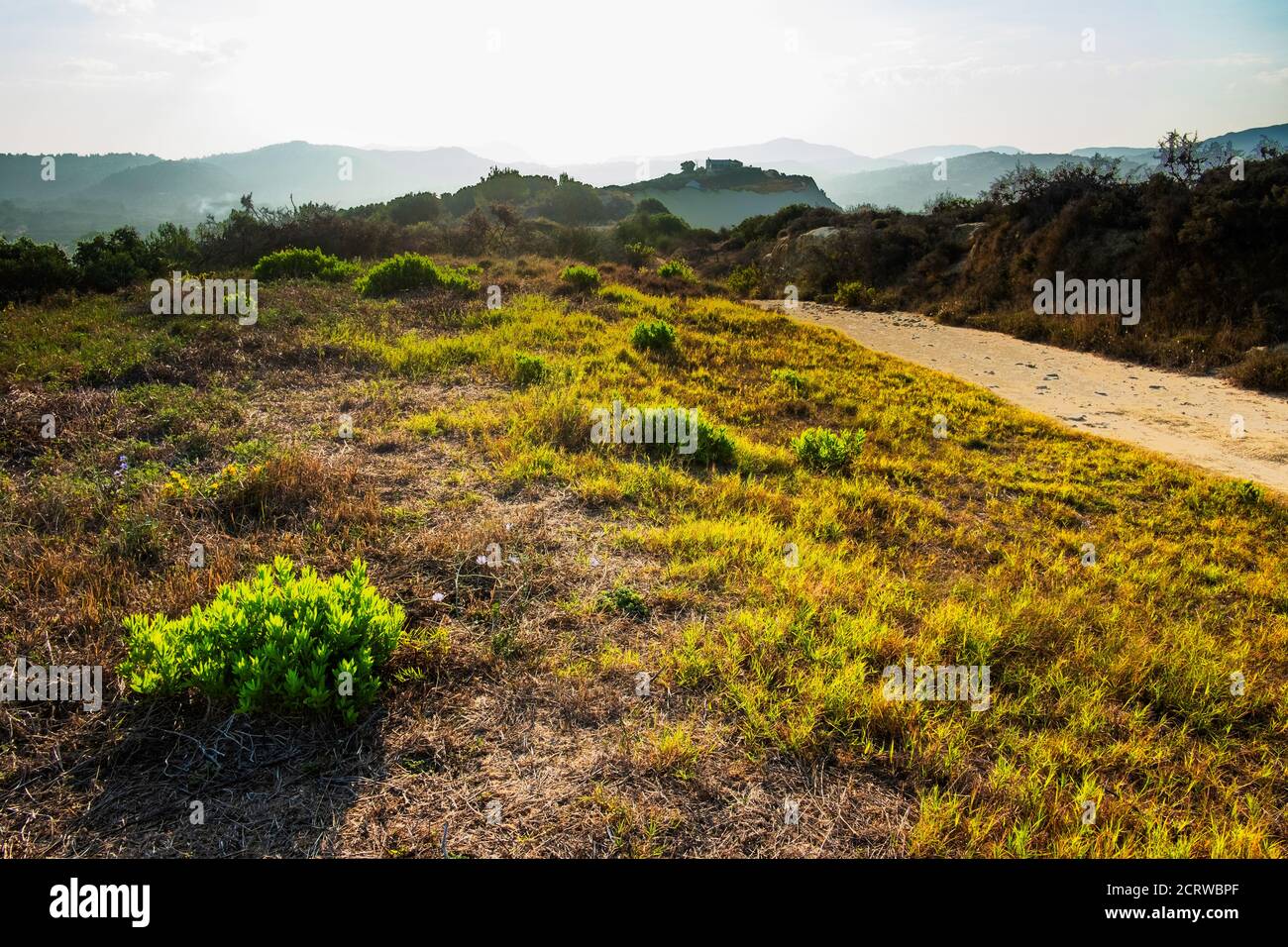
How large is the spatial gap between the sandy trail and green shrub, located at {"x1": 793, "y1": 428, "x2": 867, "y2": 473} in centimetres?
508

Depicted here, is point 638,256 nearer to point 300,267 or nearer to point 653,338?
point 300,267

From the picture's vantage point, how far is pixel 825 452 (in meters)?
7.65

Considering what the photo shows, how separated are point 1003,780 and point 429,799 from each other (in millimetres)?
2765

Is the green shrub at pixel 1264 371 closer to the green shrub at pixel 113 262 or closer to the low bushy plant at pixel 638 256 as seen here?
the low bushy plant at pixel 638 256

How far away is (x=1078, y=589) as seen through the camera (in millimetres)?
5129

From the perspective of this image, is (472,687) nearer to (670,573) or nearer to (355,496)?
(670,573)

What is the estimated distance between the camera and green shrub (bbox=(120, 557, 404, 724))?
10.1 ft

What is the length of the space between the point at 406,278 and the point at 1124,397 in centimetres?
1672

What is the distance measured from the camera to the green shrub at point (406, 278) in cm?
1586

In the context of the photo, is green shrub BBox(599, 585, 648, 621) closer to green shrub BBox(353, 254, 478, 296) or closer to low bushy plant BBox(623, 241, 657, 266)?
green shrub BBox(353, 254, 478, 296)

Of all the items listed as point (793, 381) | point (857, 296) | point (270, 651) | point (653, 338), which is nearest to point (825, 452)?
point (793, 381)
